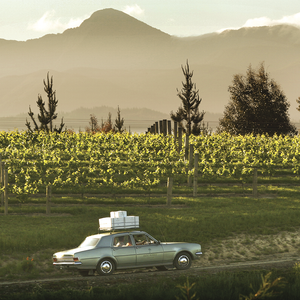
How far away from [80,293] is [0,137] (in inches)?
1476

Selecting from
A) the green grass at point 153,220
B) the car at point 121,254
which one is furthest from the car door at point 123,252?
the green grass at point 153,220

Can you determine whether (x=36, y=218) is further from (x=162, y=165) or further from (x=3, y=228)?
(x=162, y=165)

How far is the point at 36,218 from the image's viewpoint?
25.1 meters

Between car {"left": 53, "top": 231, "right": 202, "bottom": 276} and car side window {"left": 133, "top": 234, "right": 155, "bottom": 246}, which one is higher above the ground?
car side window {"left": 133, "top": 234, "right": 155, "bottom": 246}

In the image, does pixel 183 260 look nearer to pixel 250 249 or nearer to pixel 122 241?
pixel 122 241

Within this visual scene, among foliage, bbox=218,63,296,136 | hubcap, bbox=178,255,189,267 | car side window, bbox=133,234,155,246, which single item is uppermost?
foliage, bbox=218,63,296,136

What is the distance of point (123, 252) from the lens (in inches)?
633

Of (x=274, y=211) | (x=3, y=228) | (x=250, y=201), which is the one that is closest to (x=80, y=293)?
(x=3, y=228)

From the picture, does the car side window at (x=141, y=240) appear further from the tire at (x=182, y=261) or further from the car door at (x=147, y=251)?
the tire at (x=182, y=261)

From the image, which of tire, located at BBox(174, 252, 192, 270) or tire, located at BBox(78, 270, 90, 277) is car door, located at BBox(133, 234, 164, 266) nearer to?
tire, located at BBox(174, 252, 192, 270)

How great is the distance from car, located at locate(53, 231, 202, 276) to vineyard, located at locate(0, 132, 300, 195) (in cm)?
1197

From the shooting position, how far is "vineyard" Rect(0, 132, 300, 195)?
1168 inches

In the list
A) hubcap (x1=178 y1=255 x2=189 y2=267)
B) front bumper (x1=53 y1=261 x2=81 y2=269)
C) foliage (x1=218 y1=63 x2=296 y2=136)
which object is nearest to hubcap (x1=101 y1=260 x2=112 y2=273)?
front bumper (x1=53 y1=261 x2=81 y2=269)

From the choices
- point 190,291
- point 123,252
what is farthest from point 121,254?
point 190,291
